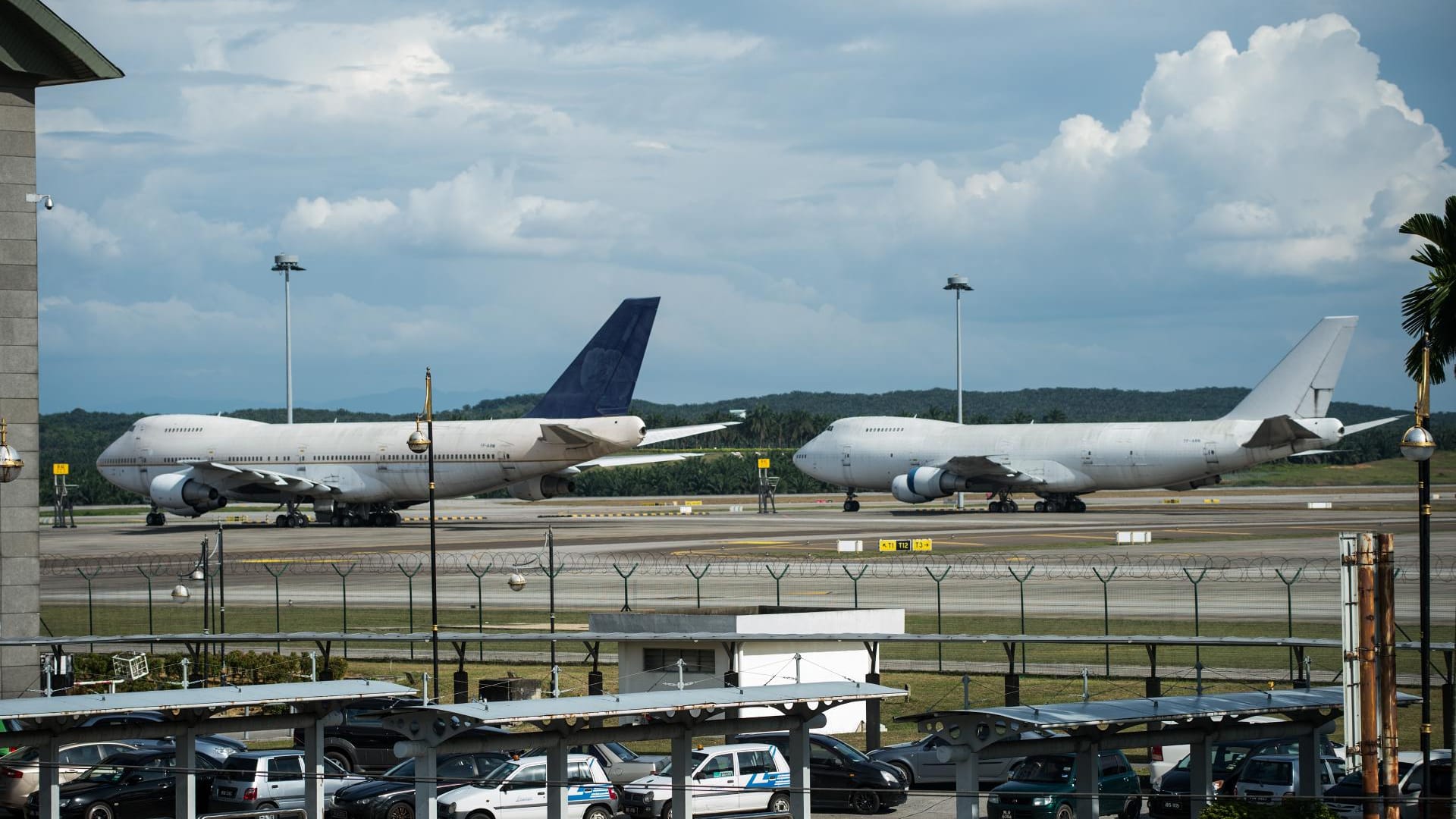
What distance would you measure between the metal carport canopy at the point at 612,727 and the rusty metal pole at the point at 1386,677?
5.42 metres

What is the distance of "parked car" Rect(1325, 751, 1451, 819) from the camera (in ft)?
61.6

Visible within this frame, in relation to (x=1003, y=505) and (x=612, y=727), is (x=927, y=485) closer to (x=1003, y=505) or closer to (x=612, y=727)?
(x=1003, y=505)

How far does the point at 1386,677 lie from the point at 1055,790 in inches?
221

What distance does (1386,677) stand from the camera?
1633cm

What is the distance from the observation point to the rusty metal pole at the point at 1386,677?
1611cm

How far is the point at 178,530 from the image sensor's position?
80.9 meters

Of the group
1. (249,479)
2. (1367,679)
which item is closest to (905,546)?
(249,479)

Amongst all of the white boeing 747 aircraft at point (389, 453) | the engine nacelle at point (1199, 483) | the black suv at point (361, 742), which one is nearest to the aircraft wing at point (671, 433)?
the white boeing 747 aircraft at point (389, 453)

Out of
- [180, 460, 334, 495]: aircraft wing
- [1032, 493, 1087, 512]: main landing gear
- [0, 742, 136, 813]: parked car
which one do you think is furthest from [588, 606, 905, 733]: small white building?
[1032, 493, 1087, 512]: main landing gear

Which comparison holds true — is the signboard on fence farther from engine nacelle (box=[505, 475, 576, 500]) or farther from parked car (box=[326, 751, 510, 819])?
parked car (box=[326, 751, 510, 819])

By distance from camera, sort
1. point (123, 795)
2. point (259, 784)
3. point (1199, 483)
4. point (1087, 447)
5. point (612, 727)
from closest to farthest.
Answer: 1. point (612, 727)
2. point (123, 795)
3. point (259, 784)
4. point (1199, 483)
5. point (1087, 447)

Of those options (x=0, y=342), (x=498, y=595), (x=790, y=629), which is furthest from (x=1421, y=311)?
(x=498, y=595)

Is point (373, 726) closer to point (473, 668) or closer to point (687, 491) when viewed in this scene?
point (473, 668)

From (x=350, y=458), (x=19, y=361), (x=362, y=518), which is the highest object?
(x=19, y=361)
